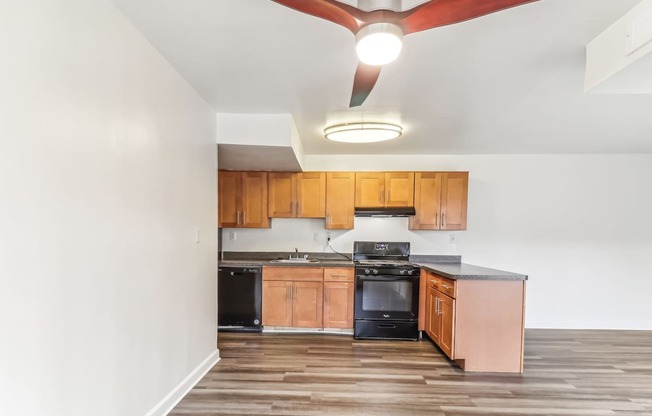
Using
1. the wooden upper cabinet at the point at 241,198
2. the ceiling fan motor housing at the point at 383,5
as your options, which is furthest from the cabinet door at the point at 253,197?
the ceiling fan motor housing at the point at 383,5

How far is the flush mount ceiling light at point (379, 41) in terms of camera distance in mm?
1265

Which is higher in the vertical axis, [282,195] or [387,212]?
[282,195]

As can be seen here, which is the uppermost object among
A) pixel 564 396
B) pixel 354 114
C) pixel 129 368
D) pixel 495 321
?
pixel 354 114

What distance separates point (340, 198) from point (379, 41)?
290cm

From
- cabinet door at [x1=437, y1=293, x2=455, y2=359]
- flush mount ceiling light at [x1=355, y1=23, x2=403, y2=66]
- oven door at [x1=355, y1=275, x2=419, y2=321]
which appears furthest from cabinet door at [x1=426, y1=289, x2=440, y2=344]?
flush mount ceiling light at [x1=355, y1=23, x2=403, y2=66]

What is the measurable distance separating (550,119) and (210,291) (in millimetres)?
3639

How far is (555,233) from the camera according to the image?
4.28m

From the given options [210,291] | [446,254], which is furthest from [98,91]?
[446,254]

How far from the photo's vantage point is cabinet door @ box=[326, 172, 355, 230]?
4133 mm

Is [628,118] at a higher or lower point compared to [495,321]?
higher

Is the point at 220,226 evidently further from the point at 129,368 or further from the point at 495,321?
the point at 495,321

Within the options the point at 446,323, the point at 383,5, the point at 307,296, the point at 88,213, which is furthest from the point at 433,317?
the point at 88,213

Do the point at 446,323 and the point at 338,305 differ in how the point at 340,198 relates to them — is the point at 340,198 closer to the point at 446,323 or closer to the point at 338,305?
the point at 338,305

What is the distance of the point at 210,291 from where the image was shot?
2.86 m
